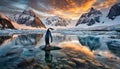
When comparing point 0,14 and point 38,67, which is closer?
point 38,67

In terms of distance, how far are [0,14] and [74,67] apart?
6885 inches

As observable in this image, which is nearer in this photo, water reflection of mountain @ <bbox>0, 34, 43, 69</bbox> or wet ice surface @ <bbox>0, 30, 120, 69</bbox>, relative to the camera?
wet ice surface @ <bbox>0, 30, 120, 69</bbox>

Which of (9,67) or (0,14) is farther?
(0,14)

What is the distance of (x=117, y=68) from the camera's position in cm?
1046

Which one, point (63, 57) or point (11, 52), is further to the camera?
point (11, 52)

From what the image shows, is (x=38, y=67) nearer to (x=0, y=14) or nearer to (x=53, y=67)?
(x=53, y=67)

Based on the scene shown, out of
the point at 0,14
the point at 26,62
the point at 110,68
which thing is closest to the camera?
the point at 110,68

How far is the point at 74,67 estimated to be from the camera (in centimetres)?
1074

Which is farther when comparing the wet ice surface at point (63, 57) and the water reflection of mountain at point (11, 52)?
the water reflection of mountain at point (11, 52)

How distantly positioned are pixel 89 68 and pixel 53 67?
6.22ft

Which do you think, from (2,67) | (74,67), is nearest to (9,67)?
(2,67)

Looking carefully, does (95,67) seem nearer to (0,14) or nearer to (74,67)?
(74,67)

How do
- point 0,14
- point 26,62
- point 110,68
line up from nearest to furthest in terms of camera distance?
point 110,68 < point 26,62 < point 0,14

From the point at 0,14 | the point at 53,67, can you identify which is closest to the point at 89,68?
the point at 53,67
